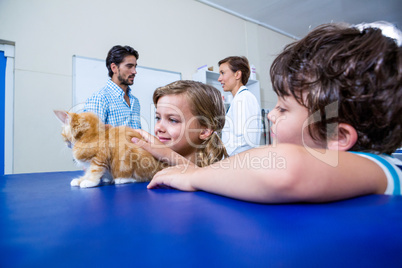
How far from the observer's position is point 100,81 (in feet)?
7.93

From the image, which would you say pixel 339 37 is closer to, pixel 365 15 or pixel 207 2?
pixel 207 2

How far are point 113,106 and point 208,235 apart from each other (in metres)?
1.74

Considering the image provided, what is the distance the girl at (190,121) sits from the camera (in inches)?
34.5

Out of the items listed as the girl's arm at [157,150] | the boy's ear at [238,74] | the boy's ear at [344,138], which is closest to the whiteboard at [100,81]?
the boy's ear at [238,74]

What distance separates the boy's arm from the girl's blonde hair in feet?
1.61

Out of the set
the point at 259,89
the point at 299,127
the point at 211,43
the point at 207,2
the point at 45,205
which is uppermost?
the point at 207,2

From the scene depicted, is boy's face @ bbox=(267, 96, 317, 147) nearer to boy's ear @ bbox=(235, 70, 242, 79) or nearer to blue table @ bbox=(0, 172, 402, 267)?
blue table @ bbox=(0, 172, 402, 267)

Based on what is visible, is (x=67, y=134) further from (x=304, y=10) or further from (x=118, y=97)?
(x=304, y=10)

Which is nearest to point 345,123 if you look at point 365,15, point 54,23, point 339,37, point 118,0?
point 339,37

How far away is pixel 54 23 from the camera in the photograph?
2.25m

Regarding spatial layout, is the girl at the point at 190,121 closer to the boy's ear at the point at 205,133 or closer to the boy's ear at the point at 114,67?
the boy's ear at the point at 205,133

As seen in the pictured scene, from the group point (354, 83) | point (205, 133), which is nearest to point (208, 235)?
point (354, 83)

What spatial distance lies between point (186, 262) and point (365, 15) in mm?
5436

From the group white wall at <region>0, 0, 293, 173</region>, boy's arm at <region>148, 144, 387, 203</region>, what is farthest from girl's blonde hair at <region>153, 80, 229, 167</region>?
white wall at <region>0, 0, 293, 173</region>
